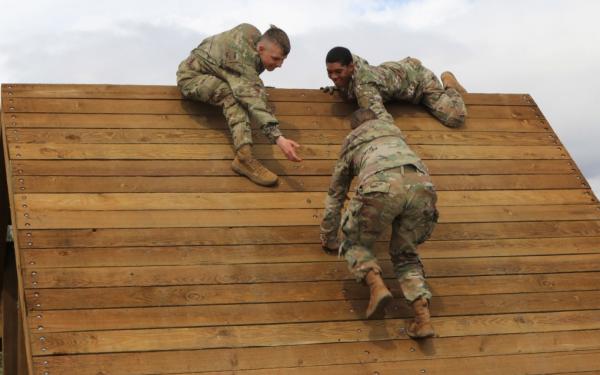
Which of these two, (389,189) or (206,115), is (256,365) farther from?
(206,115)

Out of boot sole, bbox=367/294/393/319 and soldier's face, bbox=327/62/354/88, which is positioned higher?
soldier's face, bbox=327/62/354/88

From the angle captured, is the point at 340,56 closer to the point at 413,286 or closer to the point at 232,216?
the point at 232,216

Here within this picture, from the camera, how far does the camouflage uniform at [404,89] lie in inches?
287

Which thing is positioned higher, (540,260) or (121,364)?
(540,260)

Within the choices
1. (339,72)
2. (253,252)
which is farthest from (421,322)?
(339,72)

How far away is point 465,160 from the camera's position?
731cm

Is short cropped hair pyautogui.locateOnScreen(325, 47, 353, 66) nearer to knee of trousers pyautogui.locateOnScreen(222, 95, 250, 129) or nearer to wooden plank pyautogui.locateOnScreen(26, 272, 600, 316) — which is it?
knee of trousers pyautogui.locateOnScreen(222, 95, 250, 129)

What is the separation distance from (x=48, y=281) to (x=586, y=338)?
3.24 meters

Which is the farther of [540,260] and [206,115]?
[206,115]

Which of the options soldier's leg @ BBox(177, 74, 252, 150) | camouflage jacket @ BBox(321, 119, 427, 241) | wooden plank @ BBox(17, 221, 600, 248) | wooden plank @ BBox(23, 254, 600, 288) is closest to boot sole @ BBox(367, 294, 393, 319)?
wooden plank @ BBox(23, 254, 600, 288)

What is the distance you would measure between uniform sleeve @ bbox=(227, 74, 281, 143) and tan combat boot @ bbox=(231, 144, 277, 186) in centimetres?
19

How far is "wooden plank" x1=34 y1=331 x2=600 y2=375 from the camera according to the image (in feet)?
16.7

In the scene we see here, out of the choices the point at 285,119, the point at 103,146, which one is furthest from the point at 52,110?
the point at 285,119

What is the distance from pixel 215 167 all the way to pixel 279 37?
1.02 m
